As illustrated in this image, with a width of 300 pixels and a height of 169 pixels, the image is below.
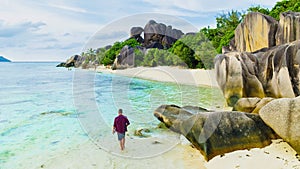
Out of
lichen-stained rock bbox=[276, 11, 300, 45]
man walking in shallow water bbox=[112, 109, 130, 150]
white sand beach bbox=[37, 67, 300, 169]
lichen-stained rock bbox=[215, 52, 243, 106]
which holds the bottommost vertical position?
white sand beach bbox=[37, 67, 300, 169]

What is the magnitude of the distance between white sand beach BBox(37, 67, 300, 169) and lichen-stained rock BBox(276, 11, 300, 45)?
22.8ft

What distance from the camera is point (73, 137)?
25.5 ft

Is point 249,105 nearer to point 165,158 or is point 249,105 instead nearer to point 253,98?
point 253,98

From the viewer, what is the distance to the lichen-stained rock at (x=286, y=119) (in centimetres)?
460

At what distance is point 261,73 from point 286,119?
18.2 feet

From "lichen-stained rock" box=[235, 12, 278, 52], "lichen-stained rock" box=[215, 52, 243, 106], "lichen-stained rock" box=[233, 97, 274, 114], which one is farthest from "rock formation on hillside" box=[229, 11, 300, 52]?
"lichen-stained rock" box=[233, 97, 274, 114]

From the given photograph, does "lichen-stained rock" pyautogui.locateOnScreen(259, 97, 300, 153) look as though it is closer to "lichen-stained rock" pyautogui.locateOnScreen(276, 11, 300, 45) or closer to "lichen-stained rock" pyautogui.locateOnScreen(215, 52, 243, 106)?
"lichen-stained rock" pyautogui.locateOnScreen(215, 52, 243, 106)

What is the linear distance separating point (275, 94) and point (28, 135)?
8.02 m

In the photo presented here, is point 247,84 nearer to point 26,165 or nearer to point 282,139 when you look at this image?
point 282,139

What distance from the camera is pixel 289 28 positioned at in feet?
35.2

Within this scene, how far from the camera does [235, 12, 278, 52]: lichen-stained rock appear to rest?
11.7m

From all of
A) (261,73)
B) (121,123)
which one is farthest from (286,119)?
(261,73)

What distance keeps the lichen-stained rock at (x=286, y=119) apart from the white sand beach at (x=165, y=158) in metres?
0.17

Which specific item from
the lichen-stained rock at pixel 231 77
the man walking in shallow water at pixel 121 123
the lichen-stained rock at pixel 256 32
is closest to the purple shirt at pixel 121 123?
the man walking in shallow water at pixel 121 123
